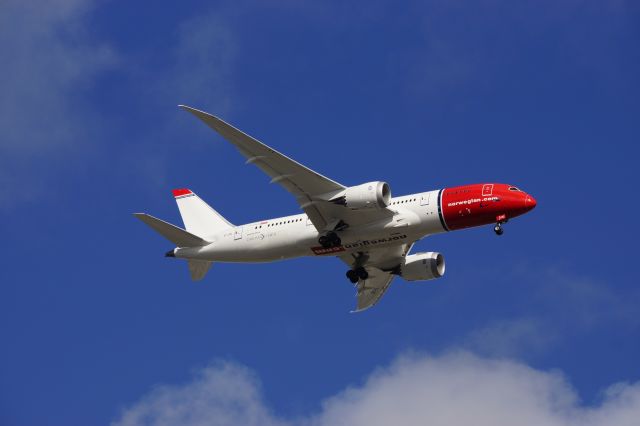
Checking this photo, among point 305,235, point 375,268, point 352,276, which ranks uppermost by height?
point 375,268

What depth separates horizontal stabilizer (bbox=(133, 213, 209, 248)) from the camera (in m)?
59.2

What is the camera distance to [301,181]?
55.7m

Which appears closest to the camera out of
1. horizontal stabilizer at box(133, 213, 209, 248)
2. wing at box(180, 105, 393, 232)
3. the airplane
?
wing at box(180, 105, 393, 232)

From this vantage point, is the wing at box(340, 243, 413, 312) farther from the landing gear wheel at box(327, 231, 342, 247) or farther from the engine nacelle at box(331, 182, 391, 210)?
the engine nacelle at box(331, 182, 391, 210)

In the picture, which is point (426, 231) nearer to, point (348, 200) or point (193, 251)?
point (348, 200)

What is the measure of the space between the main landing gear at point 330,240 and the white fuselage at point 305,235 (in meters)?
0.30

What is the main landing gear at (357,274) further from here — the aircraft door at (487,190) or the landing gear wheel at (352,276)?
the aircraft door at (487,190)

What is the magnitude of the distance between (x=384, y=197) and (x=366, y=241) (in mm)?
2987

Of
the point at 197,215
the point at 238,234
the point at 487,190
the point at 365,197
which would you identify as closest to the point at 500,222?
the point at 487,190

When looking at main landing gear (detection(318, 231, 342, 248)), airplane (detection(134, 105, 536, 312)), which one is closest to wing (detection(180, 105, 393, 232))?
airplane (detection(134, 105, 536, 312))

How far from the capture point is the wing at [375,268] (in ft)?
205

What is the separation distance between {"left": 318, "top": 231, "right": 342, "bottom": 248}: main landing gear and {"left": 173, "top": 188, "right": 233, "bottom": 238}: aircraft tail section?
23.4ft

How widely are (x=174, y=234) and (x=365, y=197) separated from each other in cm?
1173

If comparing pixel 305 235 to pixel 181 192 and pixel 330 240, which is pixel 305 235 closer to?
pixel 330 240
